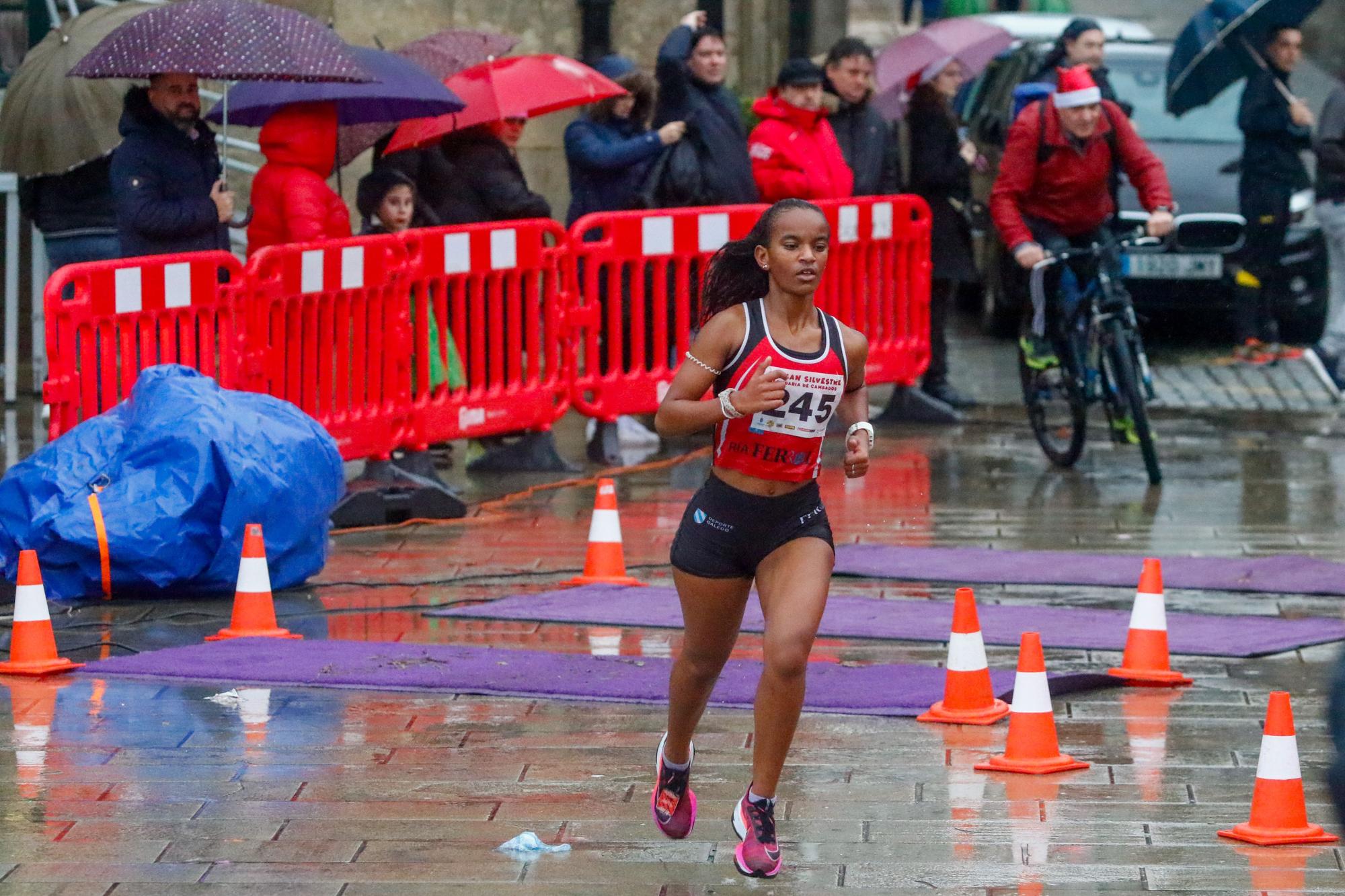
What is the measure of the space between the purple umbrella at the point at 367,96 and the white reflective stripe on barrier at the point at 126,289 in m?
1.81

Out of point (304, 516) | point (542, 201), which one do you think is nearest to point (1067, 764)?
point (304, 516)

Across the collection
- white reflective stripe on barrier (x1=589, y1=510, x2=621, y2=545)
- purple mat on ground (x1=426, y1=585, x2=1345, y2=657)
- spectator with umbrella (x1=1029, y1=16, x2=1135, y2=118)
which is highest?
spectator with umbrella (x1=1029, y1=16, x2=1135, y2=118)

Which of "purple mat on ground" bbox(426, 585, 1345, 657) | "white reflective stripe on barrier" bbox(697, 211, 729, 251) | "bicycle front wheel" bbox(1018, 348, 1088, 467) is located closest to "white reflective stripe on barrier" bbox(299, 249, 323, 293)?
"purple mat on ground" bbox(426, 585, 1345, 657)

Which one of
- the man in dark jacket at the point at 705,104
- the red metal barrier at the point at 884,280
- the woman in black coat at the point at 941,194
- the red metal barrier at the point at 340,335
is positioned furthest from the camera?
the woman in black coat at the point at 941,194

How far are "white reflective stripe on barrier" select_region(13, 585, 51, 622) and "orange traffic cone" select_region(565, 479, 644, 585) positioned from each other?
232 cm

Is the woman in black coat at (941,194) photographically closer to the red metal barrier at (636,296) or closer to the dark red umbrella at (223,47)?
the red metal barrier at (636,296)

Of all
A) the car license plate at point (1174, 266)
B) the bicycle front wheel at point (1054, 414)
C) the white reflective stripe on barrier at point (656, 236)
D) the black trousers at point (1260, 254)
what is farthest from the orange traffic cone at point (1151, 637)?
the car license plate at point (1174, 266)

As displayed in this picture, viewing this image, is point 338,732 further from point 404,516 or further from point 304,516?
point 404,516

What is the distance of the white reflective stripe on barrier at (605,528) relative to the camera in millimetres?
9930

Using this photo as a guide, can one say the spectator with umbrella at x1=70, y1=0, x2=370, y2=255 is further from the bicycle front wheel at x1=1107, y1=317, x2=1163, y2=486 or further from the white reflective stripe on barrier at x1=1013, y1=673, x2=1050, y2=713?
the white reflective stripe on barrier at x1=1013, y1=673, x2=1050, y2=713

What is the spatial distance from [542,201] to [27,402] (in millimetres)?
3586

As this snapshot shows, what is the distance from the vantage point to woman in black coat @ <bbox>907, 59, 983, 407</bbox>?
50.5 ft

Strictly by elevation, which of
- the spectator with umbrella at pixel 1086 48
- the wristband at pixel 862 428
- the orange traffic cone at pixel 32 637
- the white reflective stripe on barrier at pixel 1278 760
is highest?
the spectator with umbrella at pixel 1086 48

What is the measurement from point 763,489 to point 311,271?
560 cm
